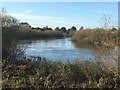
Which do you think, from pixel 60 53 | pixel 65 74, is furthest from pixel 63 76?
pixel 60 53

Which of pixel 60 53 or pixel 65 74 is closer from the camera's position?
pixel 65 74

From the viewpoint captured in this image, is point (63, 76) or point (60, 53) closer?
point (63, 76)

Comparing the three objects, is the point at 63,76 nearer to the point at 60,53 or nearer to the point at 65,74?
the point at 65,74

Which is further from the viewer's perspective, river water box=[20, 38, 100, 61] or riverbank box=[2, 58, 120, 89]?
river water box=[20, 38, 100, 61]

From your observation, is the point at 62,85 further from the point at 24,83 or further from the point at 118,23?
the point at 118,23

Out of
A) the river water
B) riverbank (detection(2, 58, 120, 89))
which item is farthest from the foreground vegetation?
the river water

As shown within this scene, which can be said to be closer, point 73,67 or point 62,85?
point 62,85

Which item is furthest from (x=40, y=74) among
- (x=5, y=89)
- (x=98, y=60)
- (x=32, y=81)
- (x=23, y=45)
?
(x=23, y=45)

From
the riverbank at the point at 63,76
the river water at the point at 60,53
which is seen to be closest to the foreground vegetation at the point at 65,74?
the riverbank at the point at 63,76

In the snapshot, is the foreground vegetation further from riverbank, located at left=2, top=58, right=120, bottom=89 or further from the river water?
the river water

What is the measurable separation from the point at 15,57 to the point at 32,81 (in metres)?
2.43

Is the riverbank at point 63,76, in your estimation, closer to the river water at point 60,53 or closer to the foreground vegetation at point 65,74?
the foreground vegetation at point 65,74

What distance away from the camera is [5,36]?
9523mm

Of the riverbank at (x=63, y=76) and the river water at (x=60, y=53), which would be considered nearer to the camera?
the riverbank at (x=63, y=76)
